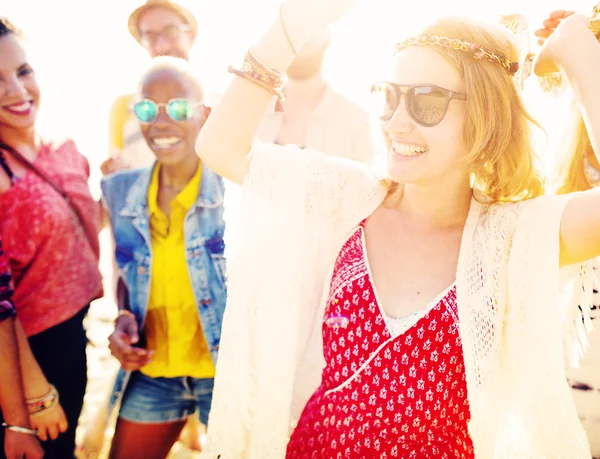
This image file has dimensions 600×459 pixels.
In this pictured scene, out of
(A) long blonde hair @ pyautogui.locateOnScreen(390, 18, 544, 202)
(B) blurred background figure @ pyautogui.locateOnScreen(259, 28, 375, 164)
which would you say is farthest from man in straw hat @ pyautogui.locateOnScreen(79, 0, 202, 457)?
(A) long blonde hair @ pyautogui.locateOnScreen(390, 18, 544, 202)

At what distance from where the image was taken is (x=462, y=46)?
1585 millimetres

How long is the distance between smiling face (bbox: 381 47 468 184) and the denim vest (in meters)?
1.08

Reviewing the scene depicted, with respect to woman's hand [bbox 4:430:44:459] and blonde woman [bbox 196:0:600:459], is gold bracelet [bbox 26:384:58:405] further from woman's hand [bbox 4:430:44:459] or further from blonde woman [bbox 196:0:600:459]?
blonde woman [bbox 196:0:600:459]

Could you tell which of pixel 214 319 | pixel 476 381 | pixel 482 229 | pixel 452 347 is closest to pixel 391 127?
pixel 482 229

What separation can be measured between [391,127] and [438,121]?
0.14 meters

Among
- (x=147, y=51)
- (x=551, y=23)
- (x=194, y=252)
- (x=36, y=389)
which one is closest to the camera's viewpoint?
(x=551, y=23)

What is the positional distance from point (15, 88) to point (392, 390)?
192cm

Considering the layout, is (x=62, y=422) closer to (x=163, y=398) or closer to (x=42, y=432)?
(x=42, y=432)

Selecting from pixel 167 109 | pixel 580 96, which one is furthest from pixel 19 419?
pixel 580 96

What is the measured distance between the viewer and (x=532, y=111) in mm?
1748

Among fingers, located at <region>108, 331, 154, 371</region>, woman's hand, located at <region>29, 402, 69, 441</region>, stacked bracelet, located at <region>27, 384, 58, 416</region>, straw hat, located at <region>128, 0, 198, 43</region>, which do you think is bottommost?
woman's hand, located at <region>29, 402, 69, 441</region>

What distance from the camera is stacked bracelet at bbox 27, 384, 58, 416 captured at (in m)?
2.15

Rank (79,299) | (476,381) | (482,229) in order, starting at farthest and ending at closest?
(79,299) < (482,229) < (476,381)

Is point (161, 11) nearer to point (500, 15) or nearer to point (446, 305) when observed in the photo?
point (500, 15)
